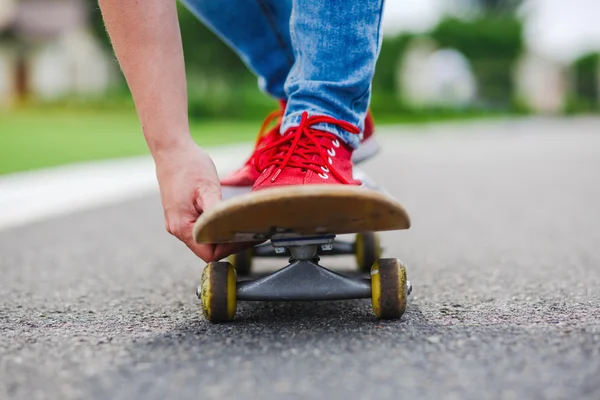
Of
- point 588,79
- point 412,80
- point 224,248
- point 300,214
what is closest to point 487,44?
point 412,80

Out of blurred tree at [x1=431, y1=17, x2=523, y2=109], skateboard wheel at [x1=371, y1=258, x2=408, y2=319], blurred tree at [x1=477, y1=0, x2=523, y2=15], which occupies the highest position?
blurred tree at [x1=477, y1=0, x2=523, y2=15]

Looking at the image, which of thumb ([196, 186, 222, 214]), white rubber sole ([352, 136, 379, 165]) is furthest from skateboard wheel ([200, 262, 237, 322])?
white rubber sole ([352, 136, 379, 165])

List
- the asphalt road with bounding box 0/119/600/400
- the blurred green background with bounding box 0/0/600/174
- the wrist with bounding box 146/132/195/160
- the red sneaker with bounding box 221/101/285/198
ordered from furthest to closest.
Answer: the blurred green background with bounding box 0/0/600/174 < the red sneaker with bounding box 221/101/285/198 < the wrist with bounding box 146/132/195/160 < the asphalt road with bounding box 0/119/600/400

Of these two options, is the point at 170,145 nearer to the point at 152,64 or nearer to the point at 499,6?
the point at 152,64

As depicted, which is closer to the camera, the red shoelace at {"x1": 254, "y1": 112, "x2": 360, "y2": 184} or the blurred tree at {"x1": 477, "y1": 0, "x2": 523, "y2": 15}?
the red shoelace at {"x1": 254, "y1": 112, "x2": 360, "y2": 184}

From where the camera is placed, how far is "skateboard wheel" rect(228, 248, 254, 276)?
6.22ft

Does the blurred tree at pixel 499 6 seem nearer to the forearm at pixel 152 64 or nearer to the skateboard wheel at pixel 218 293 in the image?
the forearm at pixel 152 64

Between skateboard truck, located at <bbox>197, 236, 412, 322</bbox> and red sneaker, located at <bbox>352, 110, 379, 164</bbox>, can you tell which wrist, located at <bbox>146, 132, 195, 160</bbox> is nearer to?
skateboard truck, located at <bbox>197, 236, 412, 322</bbox>

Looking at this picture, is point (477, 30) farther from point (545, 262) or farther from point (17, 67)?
point (545, 262)

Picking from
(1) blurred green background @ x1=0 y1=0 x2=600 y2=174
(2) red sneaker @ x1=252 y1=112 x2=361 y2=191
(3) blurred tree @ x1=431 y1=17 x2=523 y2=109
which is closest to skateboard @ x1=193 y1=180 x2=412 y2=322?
(2) red sneaker @ x1=252 y1=112 x2=361 y2=191

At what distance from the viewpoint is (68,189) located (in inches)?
162

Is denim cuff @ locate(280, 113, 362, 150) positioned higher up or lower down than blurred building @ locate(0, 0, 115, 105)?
lower down

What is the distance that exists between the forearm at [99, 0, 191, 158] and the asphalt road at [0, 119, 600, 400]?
1.22 ft

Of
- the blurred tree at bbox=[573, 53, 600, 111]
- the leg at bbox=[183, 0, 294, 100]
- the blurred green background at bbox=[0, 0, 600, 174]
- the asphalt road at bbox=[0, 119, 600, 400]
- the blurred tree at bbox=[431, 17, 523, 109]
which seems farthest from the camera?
the blurred tree at bbox=[573, 53, 600, 111]
